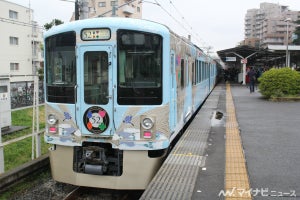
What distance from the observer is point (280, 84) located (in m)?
17.9

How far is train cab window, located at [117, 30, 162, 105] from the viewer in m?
5.90

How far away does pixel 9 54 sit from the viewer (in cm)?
3506

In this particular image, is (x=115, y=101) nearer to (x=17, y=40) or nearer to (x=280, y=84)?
(x=280, y=84)

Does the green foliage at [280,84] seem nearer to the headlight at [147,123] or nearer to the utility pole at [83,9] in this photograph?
the utility pole at [83,9]

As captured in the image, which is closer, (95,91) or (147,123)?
(147,123)

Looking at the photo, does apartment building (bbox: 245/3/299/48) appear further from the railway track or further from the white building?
the railway track

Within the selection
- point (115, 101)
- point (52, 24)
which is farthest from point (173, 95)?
point (52, 24)

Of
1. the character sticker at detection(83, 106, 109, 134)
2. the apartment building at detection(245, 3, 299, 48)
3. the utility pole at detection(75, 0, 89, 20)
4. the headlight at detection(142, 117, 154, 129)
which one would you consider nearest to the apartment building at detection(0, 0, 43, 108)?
the utility pole at detection(75, 0, 89, 20)

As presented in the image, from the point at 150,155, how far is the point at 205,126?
14.3 ft

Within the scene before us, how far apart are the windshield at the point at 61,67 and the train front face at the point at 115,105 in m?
0.02

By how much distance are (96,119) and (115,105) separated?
398mm

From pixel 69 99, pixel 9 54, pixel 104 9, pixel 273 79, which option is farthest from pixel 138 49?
pixel 104 9

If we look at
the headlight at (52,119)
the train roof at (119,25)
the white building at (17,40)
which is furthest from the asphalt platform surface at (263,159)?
the white building at (17,40)

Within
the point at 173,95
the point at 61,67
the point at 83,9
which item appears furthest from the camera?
the point at 83,9
